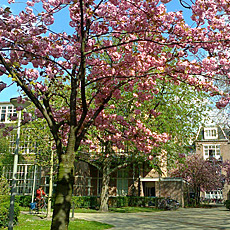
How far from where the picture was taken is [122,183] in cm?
2973

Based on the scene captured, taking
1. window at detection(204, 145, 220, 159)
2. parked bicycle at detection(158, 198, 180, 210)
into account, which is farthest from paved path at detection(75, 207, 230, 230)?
window at detection(204, 145, 220, 159)

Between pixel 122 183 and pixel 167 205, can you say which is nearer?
pixel 167 205

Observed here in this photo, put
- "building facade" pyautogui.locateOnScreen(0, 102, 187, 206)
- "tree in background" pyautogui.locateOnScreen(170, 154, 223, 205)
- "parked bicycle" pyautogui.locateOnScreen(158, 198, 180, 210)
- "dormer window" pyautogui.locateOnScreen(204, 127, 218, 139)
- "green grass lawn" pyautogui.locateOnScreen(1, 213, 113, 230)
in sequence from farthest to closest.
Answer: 1. "dormer window" pyautogui.locateOnScreen(204, 127, 218, 139)
2. "tree in background" pyautogui.locateOnScreen(170, 154, 223, 205)
3. "building facade" pyautogui.locateOnScreen(0, 102, 187, 206)
4. "parked bicycle" pyautogui.locateOnScreen(158, 198, 180, 210)
5. "green grass lawn" pyautogui.locateOnScreen(1, 213, 113, 230)

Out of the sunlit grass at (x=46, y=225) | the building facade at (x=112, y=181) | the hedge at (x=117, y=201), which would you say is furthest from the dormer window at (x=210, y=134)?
the sunlit grass at (x=46, y=225)

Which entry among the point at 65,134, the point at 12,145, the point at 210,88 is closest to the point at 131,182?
the point at 12,145

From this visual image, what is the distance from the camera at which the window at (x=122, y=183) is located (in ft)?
96.7

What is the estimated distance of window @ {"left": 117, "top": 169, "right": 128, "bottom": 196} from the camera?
96.7 feet

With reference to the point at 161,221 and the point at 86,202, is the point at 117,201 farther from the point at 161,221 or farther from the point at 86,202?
the point at 161,221

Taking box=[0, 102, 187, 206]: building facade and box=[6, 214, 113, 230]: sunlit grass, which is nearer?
box=[6, 214, 113, 230]: sunlit grass

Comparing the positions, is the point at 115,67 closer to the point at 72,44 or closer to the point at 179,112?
the point at 72,44

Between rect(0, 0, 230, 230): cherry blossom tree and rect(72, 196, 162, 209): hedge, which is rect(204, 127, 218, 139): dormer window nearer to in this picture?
rect(72, 196, 162, 209): hedge

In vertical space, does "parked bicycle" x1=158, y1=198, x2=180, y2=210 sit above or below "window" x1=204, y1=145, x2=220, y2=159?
below

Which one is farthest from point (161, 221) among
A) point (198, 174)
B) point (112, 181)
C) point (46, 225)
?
point (198, 174)

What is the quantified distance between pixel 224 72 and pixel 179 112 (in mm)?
10352
